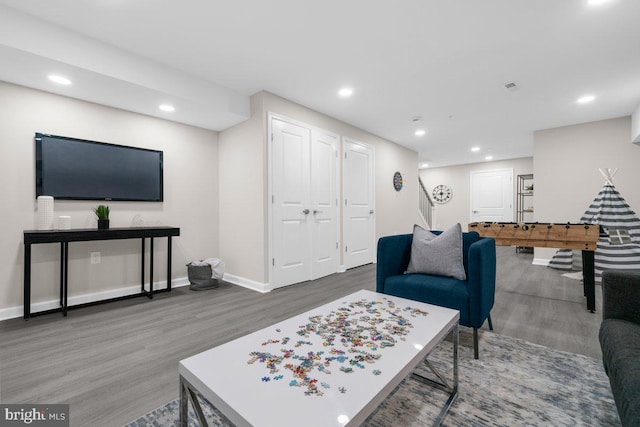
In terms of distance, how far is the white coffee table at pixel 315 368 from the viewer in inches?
30.5

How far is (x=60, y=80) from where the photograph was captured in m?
2.53

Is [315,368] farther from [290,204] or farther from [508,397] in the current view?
[290,204]

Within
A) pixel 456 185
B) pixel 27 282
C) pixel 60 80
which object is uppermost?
pixel 60 80

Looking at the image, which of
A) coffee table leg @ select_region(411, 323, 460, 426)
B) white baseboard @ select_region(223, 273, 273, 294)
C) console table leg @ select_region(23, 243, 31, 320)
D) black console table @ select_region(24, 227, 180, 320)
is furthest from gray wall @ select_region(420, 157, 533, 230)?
console table leg @ select_region(23, 243, 31, 320)

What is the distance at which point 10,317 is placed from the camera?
255cm

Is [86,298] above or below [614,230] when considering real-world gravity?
below

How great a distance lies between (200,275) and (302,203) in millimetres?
1618

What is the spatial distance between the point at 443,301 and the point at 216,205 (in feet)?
11.0

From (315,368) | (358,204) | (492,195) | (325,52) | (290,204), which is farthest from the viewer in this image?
(492,195)

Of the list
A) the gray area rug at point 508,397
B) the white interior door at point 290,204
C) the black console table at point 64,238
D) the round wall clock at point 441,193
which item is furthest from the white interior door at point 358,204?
the round wall clock at point 441,193

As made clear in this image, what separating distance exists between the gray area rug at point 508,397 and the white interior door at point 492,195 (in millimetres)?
7182

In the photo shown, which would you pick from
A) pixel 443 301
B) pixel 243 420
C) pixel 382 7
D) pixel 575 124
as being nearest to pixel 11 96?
pixel 382 7

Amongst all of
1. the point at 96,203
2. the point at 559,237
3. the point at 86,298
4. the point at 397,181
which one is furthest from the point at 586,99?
the point at 86,298

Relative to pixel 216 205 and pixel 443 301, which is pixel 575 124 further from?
pixel 216 205
